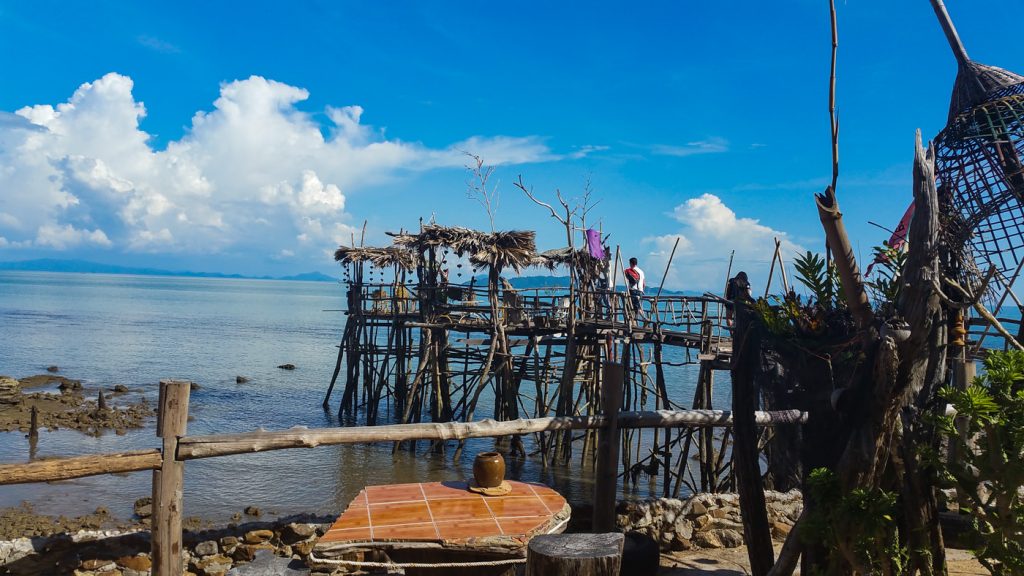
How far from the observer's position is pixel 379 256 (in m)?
19.7

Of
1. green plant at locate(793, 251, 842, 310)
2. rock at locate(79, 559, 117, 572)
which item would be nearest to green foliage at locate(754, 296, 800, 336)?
green plant at locate(793, 251, 842, 310)

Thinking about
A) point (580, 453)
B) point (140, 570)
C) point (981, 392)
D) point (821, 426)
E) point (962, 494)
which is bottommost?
point (580, 453)

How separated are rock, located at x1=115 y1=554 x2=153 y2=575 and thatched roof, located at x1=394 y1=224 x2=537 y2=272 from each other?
34.5ft

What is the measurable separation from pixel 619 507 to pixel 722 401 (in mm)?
21695

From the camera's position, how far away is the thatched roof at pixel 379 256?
19.8 metres

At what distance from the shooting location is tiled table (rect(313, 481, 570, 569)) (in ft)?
12.6

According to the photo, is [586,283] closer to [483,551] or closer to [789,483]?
[789,483]

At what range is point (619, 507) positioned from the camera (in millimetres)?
5848

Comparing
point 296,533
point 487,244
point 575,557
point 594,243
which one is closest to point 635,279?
point 594,243

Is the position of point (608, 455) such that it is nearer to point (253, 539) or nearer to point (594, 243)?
point (253, 539)

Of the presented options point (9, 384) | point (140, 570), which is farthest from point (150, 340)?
point (140, 570)

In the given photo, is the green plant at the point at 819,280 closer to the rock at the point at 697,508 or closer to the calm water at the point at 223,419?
the rock at the point at 697,508

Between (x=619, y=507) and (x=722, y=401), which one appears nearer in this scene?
(x=619, y=507)

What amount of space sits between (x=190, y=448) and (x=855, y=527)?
391cm
